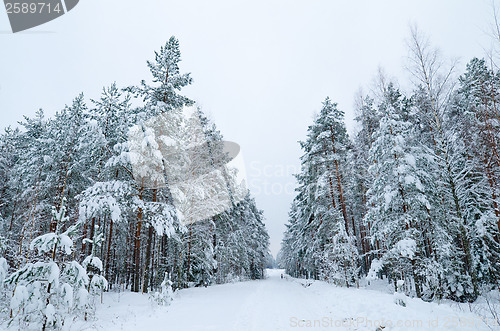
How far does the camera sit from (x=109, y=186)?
12.2 meters

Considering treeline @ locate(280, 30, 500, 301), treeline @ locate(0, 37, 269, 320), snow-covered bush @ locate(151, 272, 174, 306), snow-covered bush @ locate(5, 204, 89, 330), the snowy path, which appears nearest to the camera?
snow-covered bush @ locate(5, 204, 89, 330)

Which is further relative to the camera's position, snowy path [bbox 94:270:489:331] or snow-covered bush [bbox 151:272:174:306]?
snow-covered bush [bbox 151:272:174:306]

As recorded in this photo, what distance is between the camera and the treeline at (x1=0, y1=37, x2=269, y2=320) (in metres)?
12.3

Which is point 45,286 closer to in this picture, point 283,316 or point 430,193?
point 283,316

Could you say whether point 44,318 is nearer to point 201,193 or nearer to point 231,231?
A: point 201,193

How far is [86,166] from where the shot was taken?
20953 millimetres

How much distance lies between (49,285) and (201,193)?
9.20m

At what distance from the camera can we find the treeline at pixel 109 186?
12336 millimetres
